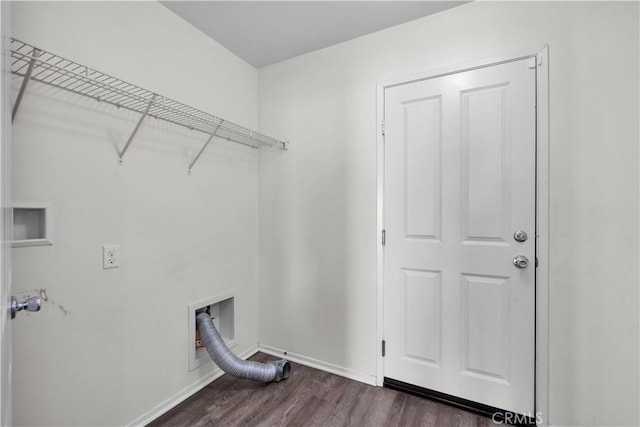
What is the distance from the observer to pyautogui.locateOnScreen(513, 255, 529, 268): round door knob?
64.0 inches

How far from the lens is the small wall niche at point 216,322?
1.93 metres

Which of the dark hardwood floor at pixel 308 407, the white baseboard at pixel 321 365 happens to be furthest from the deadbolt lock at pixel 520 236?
the white baseboard at pixel 321 365

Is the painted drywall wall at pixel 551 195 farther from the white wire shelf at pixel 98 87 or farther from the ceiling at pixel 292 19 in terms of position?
the white wire shelf at pixel 98 87

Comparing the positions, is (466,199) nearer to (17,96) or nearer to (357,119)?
(357,119)

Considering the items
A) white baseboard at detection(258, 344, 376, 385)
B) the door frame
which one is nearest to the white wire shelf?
white baseboard at detection(258, 344, 376, 385)

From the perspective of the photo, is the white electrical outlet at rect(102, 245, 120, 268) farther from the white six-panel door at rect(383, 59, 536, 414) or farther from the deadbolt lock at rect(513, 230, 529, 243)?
the deadbolt lock at rect(513, 230, 529, 243)

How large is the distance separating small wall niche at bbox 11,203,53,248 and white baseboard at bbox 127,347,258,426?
1.05 meters

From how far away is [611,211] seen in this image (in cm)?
146

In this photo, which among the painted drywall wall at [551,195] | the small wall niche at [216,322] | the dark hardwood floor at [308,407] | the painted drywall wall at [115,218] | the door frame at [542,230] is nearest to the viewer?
the painted drywall wall at [115,218]

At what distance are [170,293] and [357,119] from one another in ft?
5.26

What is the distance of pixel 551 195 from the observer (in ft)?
5.14

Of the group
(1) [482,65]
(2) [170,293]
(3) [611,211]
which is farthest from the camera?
(2) [170,293]

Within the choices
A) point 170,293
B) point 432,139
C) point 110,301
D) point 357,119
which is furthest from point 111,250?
point 432,139

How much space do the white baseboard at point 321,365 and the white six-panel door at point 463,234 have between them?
0.17 metres
